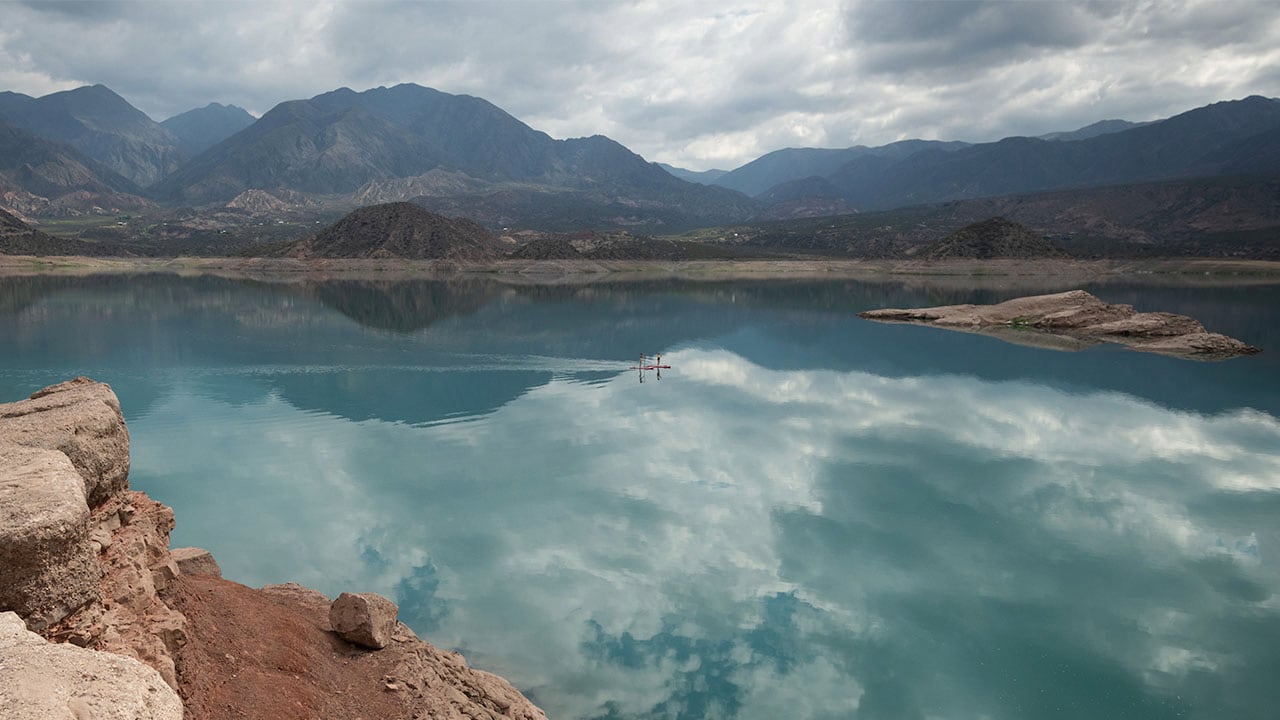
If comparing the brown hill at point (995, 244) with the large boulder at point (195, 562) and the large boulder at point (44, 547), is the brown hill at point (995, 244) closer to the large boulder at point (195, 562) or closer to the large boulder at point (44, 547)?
the large boulder at point (195, 562)

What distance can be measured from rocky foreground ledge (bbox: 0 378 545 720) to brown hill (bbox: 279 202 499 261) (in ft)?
479

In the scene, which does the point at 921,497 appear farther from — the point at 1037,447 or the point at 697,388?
the point at 697,388

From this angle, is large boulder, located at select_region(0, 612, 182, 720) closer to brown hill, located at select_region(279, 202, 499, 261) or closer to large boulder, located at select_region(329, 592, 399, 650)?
large boulder, located at select_region(329, 592, 399, 650)

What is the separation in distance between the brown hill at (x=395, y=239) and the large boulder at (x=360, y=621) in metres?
146

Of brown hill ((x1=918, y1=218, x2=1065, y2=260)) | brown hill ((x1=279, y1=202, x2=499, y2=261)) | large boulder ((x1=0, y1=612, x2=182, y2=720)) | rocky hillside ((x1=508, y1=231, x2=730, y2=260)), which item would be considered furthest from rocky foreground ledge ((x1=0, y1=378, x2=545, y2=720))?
rocky hillside ((x1=508, y1=231, x2=730, y2=260))

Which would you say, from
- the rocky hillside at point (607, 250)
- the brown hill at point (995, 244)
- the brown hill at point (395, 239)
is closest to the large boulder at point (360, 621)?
the brown hill at point (995, 244)

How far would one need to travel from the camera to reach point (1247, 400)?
3631 cm

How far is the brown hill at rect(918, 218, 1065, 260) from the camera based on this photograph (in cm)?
13500

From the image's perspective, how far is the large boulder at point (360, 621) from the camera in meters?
10.3

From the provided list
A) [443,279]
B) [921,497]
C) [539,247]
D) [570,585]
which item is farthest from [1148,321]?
[539,247]

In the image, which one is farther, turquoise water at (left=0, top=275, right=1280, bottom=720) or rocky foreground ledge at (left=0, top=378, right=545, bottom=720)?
turquoise water at (left=0, top=275, right=1280, bottom=720)

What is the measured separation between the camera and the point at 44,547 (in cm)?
585

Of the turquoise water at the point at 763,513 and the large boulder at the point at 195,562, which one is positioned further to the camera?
the turquoise water at the point at 763,513

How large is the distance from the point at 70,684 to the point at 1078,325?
71.7 metres
